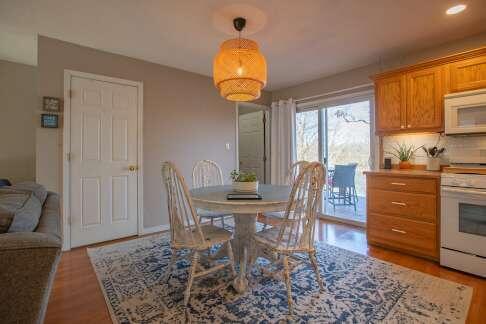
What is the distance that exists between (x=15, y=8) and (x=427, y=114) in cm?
429

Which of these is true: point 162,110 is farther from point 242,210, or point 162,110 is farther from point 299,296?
point 299,296

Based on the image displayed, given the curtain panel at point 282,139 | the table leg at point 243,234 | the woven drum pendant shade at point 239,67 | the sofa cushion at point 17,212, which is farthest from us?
the curtain panel at point 282,139

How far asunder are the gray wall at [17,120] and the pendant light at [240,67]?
339cm

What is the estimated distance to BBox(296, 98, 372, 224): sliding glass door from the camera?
146 inches

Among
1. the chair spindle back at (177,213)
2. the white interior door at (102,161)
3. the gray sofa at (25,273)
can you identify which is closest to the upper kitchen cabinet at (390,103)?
the chair spindle back at (177,213)

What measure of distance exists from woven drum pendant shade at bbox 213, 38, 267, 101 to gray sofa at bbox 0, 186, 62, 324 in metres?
1.61

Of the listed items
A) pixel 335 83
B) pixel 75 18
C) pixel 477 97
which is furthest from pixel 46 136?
pixel 477 97

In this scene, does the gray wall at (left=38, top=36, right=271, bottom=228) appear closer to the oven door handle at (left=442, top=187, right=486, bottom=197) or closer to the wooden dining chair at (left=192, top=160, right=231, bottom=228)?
the wooden dining chair at (left=192, top=160, right=231, bottom=228)

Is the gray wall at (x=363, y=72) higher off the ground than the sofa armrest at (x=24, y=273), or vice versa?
the gray wall at (x=363, y=72)

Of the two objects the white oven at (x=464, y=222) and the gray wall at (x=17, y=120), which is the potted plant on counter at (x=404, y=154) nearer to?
the white oven at (x=464, y=222)

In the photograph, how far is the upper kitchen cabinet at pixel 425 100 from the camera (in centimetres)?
259

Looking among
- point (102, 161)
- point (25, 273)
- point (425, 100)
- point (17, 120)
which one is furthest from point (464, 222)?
point (17, 120)

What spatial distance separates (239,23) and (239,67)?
24.9 inches

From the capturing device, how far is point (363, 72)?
351cm
